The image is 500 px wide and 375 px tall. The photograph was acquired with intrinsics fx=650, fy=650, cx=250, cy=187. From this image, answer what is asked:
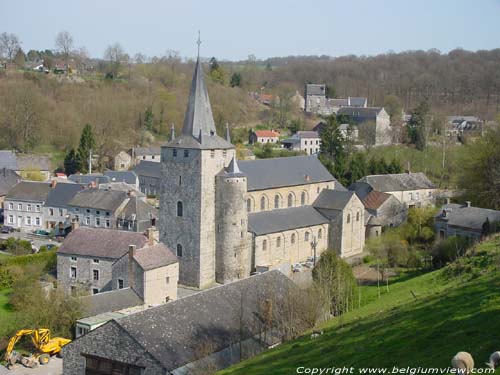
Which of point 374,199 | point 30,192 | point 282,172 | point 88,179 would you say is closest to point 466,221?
point 374,199

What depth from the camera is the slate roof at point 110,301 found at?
25.2 m

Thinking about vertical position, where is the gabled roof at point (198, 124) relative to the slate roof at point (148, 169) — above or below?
above

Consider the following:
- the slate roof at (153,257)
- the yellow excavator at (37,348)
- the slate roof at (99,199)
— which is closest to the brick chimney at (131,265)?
the slate roof at (153,257)

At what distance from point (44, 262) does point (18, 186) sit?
49.7 ft

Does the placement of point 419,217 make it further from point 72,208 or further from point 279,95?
point 279,95

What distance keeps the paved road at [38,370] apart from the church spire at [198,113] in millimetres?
13610

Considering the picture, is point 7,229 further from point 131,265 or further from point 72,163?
point 131,265

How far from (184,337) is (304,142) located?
53848 mm

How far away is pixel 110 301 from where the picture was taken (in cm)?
2625

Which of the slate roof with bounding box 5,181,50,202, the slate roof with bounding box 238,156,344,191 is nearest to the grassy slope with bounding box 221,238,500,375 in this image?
the slate roof with bounding box 238,156,344,191

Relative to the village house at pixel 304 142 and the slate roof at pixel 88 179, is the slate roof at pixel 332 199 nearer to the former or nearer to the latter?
the slate roof at pixel 88 179

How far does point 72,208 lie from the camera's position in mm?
44094

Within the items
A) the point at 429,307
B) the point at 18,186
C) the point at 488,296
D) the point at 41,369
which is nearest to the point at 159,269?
the point at 41,369

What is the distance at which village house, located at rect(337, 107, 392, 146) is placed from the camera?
70438mm
